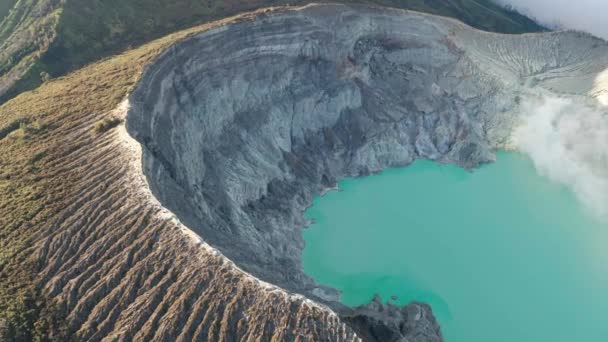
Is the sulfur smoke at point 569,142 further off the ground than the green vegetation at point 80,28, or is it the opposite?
the green vegetation at point 80,28

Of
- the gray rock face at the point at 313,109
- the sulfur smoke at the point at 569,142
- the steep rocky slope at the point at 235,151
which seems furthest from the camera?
the sulfur smoke at the point at 569,142

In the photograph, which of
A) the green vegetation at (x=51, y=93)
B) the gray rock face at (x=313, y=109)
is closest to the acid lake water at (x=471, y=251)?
the gray rock face at (x=313, y=109)

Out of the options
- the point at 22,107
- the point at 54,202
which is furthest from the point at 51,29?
the point at 54,202

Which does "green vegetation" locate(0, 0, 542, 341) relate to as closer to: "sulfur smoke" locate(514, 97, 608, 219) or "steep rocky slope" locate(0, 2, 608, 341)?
"steep rocky slope" locate(0, 2, 608, 341)

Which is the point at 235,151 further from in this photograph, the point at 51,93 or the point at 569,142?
the point at 569,142

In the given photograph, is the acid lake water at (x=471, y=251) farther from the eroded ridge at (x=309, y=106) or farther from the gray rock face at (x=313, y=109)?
the eroded ridge at (x=309, y=106)
